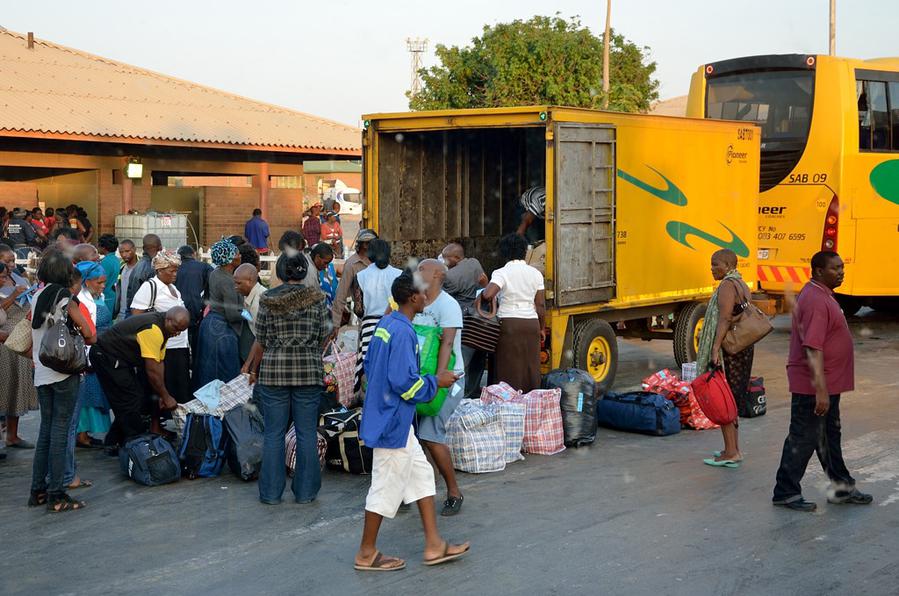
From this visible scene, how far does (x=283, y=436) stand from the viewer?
7.50 metres

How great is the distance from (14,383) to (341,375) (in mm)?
2590

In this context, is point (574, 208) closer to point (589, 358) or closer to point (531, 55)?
point (589, 358)

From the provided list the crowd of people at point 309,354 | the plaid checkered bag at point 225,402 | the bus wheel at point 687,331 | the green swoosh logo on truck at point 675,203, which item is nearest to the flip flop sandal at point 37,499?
the crowd of people at point 309,354

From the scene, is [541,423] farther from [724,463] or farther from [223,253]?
[223,253]

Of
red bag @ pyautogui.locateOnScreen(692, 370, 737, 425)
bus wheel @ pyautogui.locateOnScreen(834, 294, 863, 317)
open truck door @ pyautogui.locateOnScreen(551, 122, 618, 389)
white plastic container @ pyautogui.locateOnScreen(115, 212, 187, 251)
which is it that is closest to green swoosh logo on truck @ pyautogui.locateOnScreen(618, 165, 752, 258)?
open truck door @ pyautogui.locateOnScreen(551, 122, 618, 389)

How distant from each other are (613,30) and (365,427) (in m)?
34.0

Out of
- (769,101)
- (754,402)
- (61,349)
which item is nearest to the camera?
(61,349)

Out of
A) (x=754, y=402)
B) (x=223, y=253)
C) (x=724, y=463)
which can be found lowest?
(x=724, y=463)

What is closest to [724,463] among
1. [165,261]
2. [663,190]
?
[663,190]

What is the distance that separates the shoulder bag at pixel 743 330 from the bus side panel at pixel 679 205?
276cm

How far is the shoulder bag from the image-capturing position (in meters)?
8.52

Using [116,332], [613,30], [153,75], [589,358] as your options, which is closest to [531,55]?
[613,30]

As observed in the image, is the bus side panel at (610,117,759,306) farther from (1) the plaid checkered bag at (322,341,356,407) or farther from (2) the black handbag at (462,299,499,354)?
(1) the plaid checkered bag at (322,341,356,407)

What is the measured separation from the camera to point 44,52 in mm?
26328
